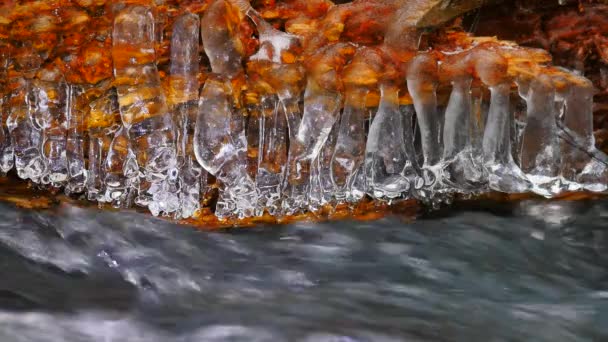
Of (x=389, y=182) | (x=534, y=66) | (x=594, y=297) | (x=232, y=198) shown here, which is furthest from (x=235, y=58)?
(x=594, y=297)

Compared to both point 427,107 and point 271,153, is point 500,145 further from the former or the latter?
point 271,153

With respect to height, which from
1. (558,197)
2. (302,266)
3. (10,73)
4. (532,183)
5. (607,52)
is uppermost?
(607,52)

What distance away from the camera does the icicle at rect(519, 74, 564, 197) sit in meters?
2.56

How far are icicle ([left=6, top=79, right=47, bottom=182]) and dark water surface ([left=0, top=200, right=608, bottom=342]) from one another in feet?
0.91

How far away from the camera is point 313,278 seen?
275cm

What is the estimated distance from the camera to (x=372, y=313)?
7.88ft

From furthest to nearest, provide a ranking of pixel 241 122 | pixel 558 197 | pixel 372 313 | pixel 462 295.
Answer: pixel 558 197 → pixel 241 122 → pixel 462 295 → pixel 372 313

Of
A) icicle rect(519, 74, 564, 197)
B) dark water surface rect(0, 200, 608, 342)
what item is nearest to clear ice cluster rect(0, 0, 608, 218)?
icicle rect(519, 74, 564, 197)

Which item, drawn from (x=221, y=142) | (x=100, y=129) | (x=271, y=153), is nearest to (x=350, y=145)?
(x=271, y=153)

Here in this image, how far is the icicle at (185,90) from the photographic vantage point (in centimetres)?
277

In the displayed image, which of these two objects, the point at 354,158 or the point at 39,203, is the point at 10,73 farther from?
the point at 354,158

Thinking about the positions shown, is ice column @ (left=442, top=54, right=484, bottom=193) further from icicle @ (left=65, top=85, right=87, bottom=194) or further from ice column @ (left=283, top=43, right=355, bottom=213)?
icicle @ (left=65, top=85, right=87, bottom=194)

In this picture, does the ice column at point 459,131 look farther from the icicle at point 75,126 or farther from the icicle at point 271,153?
the icicle at point 75,126

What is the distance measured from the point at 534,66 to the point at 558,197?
72cm
